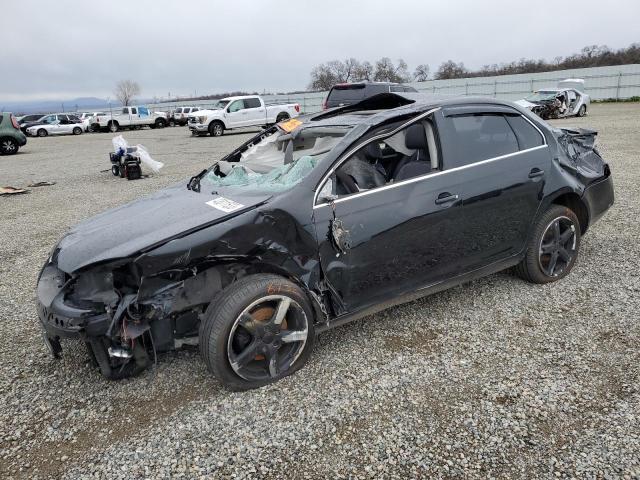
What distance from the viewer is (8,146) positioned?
1762 cm

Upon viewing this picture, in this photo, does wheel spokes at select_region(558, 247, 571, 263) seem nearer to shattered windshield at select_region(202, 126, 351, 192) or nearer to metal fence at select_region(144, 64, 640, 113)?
shattered windshield at select_region(202, 126, 351, 192)

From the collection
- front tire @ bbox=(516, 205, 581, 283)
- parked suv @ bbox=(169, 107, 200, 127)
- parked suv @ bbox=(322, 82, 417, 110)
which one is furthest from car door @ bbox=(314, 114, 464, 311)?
parked suv @ bbox=(169, 107, 200, 127)

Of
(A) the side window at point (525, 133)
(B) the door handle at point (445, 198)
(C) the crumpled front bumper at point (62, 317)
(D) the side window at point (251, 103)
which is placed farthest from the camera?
(D) the side window at point (251, 103)

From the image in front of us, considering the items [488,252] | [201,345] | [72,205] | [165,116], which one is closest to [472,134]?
[488,252]

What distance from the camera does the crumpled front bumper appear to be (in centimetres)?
241

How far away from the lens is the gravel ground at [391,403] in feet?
7.15

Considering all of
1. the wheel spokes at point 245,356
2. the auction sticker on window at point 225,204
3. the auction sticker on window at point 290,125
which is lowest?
the wheel spokes at point 245,356

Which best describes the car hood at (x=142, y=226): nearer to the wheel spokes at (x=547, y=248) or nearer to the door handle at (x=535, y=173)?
the door handle at (x=535, y=173)

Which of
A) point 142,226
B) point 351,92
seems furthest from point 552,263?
point 351,92

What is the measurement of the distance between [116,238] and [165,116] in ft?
111

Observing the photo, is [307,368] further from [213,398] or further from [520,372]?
[520,372]

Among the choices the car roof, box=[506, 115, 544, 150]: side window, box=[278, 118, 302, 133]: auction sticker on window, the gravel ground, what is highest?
the car roof

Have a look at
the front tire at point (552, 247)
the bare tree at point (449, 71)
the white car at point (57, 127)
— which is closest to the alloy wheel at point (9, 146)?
the white car at point (57, 127)

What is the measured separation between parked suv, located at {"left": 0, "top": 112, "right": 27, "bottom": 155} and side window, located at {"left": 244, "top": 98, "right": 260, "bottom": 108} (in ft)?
32.0
